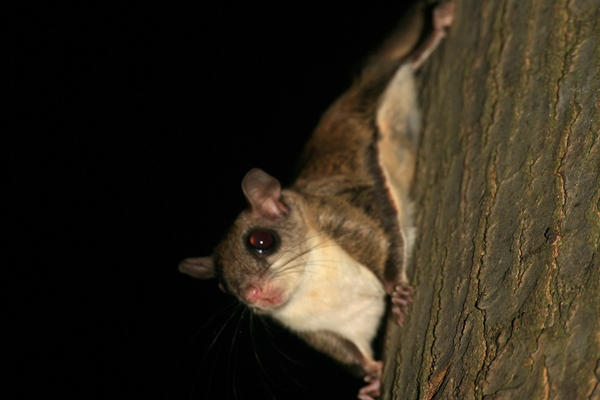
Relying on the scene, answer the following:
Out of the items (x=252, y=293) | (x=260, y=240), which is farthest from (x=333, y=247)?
(x=252, y=293)

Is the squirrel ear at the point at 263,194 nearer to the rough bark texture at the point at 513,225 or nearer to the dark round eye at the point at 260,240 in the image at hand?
the dark round eye at the point at 260,240

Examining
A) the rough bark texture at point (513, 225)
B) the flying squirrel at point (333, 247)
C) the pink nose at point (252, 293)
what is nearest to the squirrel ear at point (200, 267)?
the flying squirrel at point (333, 247)

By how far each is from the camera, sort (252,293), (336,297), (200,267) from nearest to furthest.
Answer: (252,293) → (336,297) → (200,267)

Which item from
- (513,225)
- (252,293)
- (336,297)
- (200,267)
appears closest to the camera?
(513,225)

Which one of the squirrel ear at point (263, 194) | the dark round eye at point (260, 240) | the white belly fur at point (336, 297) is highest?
the squirrel ear at point (263, 194)

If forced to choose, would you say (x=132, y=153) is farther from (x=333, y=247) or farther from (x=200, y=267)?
(x=333, y=247)

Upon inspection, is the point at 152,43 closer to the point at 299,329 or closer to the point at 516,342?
the point at 299,329
